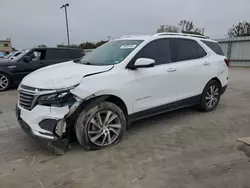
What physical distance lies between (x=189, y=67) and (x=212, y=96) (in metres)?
1.18

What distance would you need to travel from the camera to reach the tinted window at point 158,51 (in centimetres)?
404

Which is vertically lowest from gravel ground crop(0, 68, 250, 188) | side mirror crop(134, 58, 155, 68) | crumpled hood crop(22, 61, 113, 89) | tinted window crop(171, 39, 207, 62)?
gravel ground crop(0, 68, 250, 188)

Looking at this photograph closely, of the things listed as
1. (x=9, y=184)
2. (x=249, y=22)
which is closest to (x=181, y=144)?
(x=9, y=184)

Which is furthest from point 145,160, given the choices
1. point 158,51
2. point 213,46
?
point 213,46

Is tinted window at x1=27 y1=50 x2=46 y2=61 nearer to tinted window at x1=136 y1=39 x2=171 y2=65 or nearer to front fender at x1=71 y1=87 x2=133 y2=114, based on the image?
tinted window at x1=136 y1=39 x2=171 y2=65

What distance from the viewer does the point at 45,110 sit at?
3.14 meters

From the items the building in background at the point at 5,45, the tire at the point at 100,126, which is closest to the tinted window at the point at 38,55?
the tire at the point at 100,126

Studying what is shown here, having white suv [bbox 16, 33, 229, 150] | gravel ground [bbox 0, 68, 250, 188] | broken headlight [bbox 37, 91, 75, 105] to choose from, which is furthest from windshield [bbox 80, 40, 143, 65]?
gravel ground [bbox 0, 68, 250, 188]

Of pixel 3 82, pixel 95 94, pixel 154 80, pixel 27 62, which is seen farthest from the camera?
pixel 27 62

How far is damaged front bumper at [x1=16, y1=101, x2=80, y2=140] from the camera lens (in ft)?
10.2

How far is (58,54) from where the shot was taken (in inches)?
382

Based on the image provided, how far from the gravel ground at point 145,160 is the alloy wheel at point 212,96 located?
2.37 ft

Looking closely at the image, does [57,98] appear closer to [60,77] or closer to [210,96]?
[60,77]

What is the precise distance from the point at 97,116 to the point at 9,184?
138 centimetres
